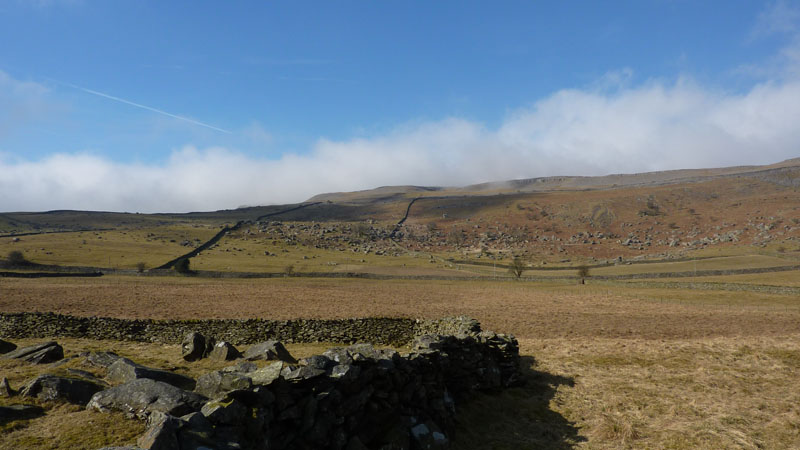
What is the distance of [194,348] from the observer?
17219mm

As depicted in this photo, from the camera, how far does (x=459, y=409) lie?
49.3ft

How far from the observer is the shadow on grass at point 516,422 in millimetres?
13250

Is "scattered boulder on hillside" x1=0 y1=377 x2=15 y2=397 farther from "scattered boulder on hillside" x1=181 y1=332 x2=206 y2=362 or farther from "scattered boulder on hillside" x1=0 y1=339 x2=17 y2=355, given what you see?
"scattered boulder on hillside" x1=0 y1=339 x2=17 y2=355

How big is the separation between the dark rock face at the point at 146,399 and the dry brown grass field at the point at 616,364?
1295 mm

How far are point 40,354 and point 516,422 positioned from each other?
17.0 m

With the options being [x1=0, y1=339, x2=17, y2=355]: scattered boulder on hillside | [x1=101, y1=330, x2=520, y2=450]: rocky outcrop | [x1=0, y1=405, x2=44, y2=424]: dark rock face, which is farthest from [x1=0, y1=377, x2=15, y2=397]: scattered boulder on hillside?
[x1=0, y1=339, x2=17, y2=355]: scattered boulder on hillside

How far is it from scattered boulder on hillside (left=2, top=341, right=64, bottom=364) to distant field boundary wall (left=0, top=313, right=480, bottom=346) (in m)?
11.9

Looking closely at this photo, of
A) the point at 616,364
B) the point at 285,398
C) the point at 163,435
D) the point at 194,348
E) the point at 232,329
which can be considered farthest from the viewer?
the point at 232,329

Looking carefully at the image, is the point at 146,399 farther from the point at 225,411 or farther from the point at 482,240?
the point at 482,240

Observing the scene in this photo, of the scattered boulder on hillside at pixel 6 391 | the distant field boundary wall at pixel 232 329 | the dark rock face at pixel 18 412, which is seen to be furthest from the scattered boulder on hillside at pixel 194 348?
the distant field boundary wall at pixel 232 329

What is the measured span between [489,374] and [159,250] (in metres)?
129

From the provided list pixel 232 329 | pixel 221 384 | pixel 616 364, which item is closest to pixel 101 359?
pixel 221 384

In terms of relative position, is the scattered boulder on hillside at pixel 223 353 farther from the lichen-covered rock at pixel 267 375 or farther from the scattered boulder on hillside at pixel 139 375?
the lichen-covered rock at pixel 267 375

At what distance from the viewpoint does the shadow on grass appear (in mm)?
13250
